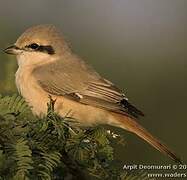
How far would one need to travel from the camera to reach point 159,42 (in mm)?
6074

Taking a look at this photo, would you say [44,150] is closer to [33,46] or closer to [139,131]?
[139,131]

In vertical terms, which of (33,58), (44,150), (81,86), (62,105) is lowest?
(44,150)

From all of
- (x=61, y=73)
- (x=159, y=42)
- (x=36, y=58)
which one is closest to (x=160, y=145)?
(x=61, y=73)

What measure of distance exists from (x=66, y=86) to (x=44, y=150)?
201cm

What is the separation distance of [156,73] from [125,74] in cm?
24

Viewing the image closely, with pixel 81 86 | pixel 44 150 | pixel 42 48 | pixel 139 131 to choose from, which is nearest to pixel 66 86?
pixel 81 86

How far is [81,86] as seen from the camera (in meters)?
3.71

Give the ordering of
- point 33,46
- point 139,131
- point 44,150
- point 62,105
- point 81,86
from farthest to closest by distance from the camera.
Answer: point 33,46 → point 81,86 → point 62,105 → point 139,131 → point 44,150

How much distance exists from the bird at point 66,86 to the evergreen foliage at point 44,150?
1.15 meters

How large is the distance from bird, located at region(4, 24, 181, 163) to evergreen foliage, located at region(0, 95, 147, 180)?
115cm

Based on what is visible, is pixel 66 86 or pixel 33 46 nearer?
pixel 66 86

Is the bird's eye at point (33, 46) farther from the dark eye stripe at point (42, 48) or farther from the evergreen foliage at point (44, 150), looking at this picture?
the evergreen foliage at point (44, 150)

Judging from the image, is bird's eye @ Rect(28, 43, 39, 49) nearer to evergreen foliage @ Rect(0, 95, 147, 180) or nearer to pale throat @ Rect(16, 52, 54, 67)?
pale throat @ Rect(16, 52, 54, 67)

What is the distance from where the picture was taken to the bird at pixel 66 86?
3.39m
